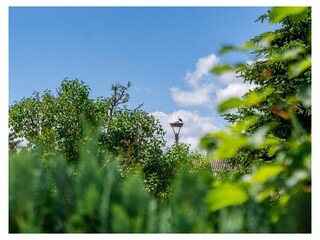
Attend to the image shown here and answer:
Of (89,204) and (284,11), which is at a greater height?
(284,11)

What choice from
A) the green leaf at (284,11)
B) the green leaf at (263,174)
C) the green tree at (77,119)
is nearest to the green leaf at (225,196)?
the green leaf at (263,174)

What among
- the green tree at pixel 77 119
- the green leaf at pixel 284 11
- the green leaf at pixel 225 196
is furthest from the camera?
the green tree at pixel 77 119

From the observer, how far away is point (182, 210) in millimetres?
992

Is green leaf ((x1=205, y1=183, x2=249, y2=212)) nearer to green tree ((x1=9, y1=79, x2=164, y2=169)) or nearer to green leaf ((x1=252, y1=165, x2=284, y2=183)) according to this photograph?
green leaf ((x1=252, y1=165, x2=284, y2=183))

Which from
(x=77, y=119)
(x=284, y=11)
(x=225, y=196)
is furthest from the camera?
(x=77, y=119)

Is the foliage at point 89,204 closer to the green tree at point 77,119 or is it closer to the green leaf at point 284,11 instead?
the green leaf at point 284,11

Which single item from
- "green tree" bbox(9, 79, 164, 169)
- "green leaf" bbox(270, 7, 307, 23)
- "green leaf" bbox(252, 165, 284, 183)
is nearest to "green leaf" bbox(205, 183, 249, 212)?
"green leaf" bbox(252, 165, 284, 183)

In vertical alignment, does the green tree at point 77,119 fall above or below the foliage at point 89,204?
above

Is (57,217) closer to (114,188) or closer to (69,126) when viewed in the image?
(114,188)

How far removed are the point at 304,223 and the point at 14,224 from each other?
67 centimetres

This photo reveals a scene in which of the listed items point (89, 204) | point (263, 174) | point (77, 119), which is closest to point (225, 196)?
point (263, 174)

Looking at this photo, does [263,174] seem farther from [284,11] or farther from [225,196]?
[284,11]

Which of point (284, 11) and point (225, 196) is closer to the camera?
point (225, 196)

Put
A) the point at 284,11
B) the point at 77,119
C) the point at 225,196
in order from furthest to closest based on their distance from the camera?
the point at 77,119
the point at 284,11
the point at 225,196
